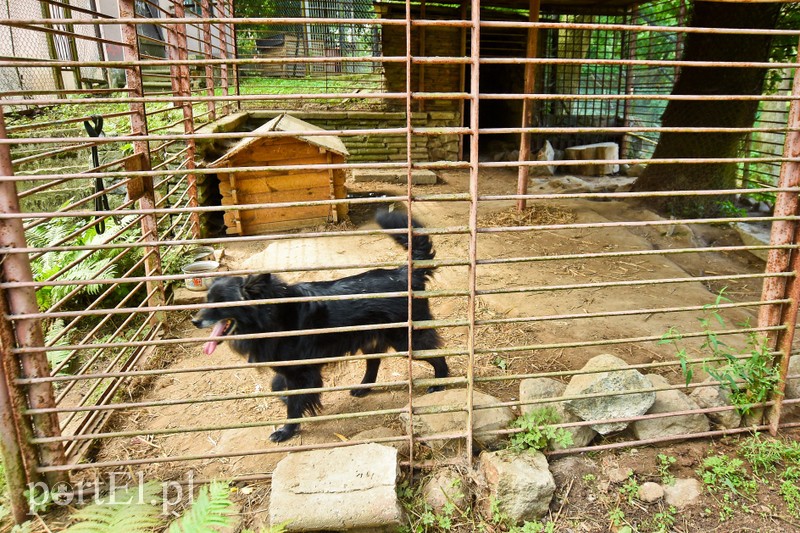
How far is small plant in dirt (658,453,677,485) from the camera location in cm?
279

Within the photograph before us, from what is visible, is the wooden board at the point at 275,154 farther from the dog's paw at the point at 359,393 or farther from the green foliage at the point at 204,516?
the green foliage at the point at 204,516

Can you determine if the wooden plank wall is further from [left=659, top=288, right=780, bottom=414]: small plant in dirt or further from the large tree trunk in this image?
[left=659, top=288, right=780, bottom=414]: small plant in dirt

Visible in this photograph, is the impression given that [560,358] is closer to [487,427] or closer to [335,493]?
[487,427]

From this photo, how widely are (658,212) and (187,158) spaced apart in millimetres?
6700

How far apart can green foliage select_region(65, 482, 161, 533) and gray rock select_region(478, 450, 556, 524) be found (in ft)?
5.38

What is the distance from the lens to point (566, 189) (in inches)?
403

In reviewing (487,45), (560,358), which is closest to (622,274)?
(560,358)

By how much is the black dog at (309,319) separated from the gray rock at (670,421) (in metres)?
1.34

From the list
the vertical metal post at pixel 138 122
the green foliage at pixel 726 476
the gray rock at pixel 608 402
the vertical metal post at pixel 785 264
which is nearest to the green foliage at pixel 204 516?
the gray rock at pixel 608 402

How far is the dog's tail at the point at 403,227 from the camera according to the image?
294cm

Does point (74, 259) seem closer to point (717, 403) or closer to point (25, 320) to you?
point (25, 320)

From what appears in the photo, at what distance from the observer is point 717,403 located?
3.17 metres

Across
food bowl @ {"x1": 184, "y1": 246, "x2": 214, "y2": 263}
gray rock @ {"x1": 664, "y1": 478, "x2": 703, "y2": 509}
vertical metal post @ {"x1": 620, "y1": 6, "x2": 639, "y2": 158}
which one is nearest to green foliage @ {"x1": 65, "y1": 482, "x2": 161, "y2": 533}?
gray rock @ {"x1": 664, "y1": 478, "x2": 703, "y2": 509}

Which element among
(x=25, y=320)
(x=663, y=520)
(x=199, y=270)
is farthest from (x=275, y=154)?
(x=663, y=520)
